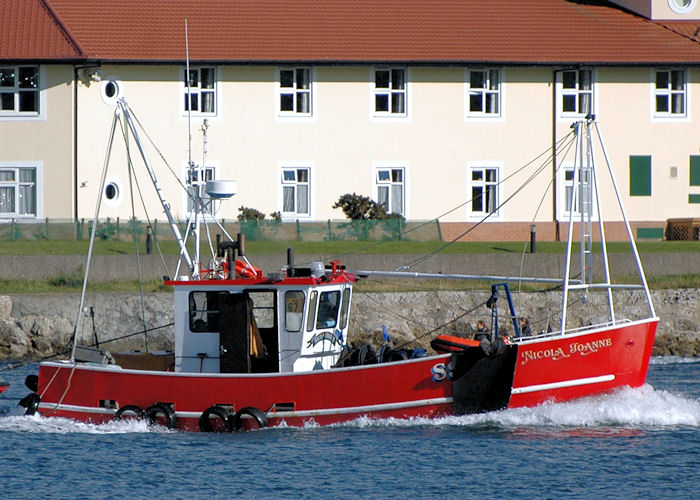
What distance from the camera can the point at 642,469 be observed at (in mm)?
17422

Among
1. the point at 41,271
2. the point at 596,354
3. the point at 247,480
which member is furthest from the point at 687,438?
the point at 41,271

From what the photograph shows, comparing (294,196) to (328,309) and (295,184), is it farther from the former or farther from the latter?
(328,309)

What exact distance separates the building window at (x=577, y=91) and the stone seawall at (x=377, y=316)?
9885 millimetres

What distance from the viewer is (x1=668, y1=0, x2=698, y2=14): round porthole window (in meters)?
40.4

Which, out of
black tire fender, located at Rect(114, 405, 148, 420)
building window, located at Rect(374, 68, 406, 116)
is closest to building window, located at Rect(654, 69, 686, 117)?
building window, located at Rect(374, 68, 406, 116)

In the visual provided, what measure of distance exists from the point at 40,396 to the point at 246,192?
55.2 feet

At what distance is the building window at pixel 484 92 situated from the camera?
37938mm

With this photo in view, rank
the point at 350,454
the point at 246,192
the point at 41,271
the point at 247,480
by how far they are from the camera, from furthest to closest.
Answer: the point at 246,192
the point at 41,271
the point at 350,454
the point at 247,480

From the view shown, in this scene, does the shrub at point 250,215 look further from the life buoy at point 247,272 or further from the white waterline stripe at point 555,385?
the white waterline stripe at point 555,385

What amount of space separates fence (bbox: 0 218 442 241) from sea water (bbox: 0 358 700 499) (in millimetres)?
12980

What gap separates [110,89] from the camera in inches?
1427

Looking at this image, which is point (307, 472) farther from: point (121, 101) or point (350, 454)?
point (121, 101)

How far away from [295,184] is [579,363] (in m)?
18.9

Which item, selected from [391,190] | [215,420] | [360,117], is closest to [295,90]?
[360,117]
